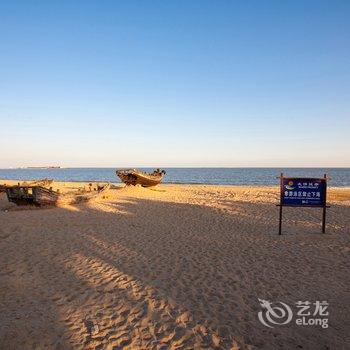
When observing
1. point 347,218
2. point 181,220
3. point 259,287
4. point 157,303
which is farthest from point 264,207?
point 157,303

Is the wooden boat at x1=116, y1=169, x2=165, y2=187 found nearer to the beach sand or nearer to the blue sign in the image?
the beach sand

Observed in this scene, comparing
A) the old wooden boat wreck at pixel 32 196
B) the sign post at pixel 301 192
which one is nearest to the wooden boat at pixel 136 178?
the old wooden boat wreck at pixel 32 196

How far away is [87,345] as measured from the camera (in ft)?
16.9

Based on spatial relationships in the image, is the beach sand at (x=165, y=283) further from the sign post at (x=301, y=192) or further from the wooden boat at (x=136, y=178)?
the wooden boat at (x=136, y=178)

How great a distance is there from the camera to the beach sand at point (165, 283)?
5.40 meters

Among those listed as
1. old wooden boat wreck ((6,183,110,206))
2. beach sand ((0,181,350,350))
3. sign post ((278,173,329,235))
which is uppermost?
sign post ((278,173,329,235))

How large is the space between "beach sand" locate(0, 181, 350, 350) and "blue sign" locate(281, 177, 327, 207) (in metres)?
1.41

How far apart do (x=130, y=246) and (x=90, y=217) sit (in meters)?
6.35

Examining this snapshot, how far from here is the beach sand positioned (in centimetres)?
540

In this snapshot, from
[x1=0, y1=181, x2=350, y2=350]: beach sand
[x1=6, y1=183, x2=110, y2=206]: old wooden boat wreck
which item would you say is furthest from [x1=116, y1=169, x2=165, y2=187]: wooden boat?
[x1=0, y1=181, x2=350, y2=350]: beach sand

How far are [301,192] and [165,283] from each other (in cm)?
770

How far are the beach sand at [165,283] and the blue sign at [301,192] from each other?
1405 mm

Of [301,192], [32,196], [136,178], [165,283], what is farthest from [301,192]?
[136,178]

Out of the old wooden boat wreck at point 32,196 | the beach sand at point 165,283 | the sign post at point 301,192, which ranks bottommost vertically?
the beach sand at point 165,283
